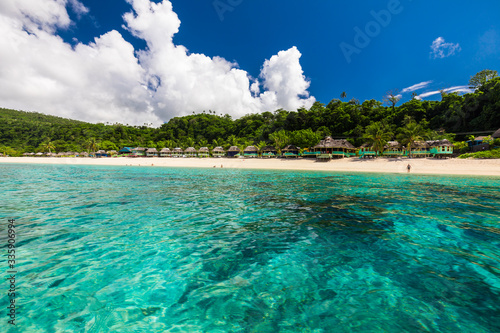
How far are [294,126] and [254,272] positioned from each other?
89.1 meters

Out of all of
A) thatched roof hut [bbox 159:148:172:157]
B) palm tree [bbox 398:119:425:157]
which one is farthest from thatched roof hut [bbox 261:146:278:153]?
thatched roof hut [bbox 159:148:172:157]

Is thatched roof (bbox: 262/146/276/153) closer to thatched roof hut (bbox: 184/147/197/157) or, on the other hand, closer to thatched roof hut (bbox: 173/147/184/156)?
thatched roof hut (bbox: 184/147/197/157)

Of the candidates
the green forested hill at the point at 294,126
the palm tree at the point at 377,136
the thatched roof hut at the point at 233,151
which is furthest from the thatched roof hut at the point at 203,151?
the palm tree at the point at 377,136

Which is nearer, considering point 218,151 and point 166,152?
point 218,151

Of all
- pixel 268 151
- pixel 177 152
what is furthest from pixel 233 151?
pixel 177 152

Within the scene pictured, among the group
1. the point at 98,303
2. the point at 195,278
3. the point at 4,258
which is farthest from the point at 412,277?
the point at 4,258

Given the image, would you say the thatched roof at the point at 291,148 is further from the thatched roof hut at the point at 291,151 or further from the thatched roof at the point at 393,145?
the thatched roof at the point at 393,145

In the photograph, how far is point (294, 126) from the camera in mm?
90125

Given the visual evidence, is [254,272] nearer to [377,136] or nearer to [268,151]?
[377,136]

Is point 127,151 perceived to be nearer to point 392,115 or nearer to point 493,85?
point 392,115

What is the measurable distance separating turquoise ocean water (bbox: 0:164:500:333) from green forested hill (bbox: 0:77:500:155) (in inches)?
2211

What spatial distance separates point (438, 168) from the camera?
36.3 meters

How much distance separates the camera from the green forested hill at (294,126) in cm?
6188

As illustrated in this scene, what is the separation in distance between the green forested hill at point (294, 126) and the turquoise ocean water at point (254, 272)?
2211 inches
